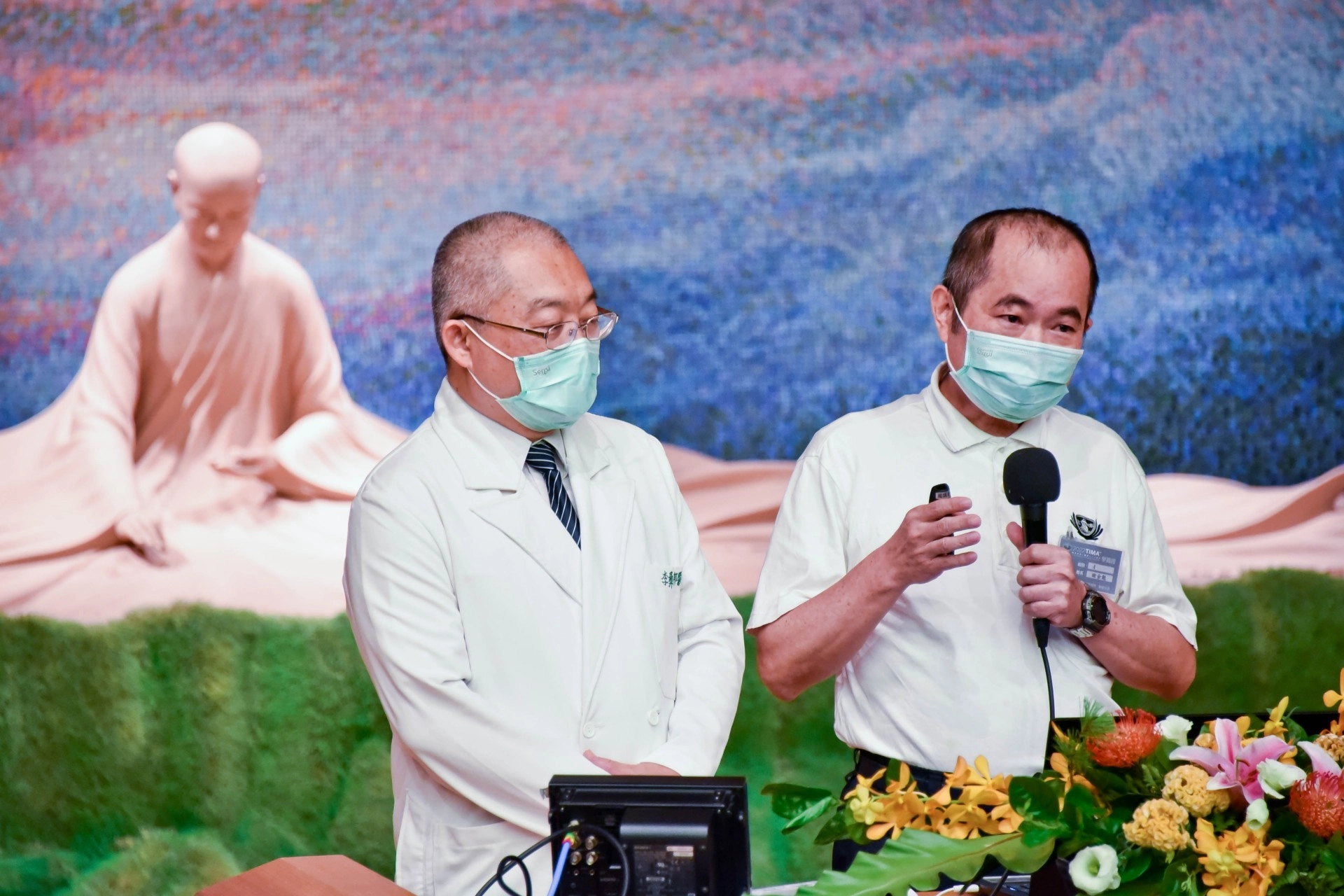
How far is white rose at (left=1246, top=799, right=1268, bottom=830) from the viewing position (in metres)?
1.34

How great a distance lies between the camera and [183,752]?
13.0 feet

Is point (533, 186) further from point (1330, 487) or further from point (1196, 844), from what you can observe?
point (1196, 844)

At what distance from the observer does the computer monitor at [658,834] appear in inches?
56.8

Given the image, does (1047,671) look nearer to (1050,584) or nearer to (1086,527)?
(1050,584)

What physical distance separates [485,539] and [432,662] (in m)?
0.22

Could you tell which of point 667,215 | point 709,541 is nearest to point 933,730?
point 709,541

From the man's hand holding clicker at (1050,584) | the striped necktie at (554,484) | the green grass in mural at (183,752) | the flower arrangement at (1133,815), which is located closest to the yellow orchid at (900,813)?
the flower arrangement at (1133,815)

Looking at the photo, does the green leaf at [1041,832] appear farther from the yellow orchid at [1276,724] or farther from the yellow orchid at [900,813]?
the yellow orchid at [1276,724]

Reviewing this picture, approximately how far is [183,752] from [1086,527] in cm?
287

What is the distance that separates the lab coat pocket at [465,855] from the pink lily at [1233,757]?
105 cm

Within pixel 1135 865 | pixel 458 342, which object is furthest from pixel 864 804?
pixel 458 342

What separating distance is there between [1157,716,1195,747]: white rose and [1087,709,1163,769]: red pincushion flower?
0.06ft

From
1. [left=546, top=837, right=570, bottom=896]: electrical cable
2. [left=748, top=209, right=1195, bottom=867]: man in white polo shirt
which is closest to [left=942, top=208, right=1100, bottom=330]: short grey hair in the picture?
[left=748, top=209, right=1195, bottom=867]: man in white polo shirt

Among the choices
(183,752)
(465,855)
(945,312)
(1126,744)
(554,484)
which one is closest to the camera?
(1126,744)
